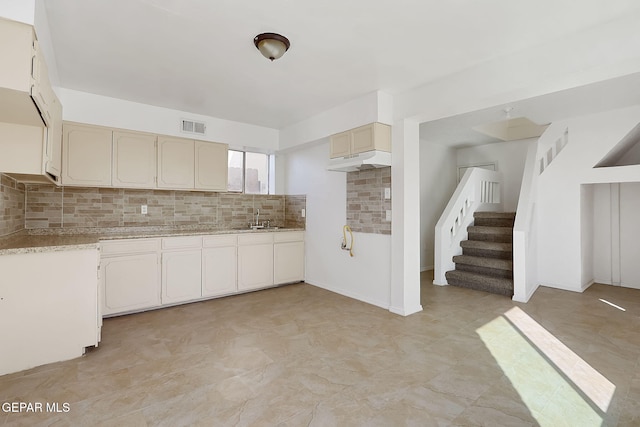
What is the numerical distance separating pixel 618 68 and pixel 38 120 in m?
4.23

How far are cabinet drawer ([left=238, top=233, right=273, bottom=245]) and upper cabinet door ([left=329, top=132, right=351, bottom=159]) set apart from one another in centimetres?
156

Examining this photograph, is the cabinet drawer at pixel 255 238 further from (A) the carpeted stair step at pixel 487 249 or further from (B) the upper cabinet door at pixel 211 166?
(A) the carpeted stair step at pixel 487 249

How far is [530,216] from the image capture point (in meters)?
4.50

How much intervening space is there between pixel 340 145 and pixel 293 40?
1599mm

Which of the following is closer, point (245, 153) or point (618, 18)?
point (618, 18)

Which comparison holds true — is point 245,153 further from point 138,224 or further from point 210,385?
point 210,385

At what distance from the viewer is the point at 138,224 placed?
4133 millimetres

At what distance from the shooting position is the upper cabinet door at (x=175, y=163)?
4.07 m

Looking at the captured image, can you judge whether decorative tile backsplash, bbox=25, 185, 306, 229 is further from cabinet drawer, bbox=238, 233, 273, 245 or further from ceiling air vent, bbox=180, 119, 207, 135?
ceiling air vent, bbox=180, 119, 207, 135

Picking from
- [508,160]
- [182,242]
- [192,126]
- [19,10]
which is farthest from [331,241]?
[508,160]

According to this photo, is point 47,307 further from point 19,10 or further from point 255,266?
point 255,266

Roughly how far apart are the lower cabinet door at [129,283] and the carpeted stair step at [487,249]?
4.72 m

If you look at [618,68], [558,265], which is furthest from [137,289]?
[558,265]

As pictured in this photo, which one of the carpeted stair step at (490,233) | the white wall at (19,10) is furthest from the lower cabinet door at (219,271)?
the carpeted stair step at (490,233)
